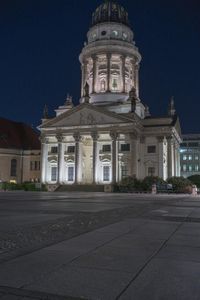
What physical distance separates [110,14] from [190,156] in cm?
7673

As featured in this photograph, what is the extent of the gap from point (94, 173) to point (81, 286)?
64.6m

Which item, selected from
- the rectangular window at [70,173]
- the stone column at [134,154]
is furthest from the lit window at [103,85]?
the rectangular window at [70,173]

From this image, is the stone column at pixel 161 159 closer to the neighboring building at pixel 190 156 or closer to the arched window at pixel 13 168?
the arched window at pixel 13 168

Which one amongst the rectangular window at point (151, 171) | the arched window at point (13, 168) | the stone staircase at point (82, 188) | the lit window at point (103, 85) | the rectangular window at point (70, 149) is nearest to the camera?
the stone staircase at point (82, 188)

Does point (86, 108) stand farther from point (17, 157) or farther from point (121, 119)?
point (17, 157)

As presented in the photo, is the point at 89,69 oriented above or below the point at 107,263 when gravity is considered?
above

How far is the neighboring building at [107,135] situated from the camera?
225ft

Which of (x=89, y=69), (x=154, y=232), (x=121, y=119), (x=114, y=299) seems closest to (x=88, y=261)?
(x=114, y=299)

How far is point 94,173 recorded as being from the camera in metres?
68.9

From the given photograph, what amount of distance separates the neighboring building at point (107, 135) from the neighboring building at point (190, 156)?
70.2 m

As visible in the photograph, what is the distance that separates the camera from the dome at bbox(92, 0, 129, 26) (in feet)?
283

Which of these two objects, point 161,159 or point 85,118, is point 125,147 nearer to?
point 161,159

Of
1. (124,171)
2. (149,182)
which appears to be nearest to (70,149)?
(124,171)

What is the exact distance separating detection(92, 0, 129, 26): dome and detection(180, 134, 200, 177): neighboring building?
236 feet
